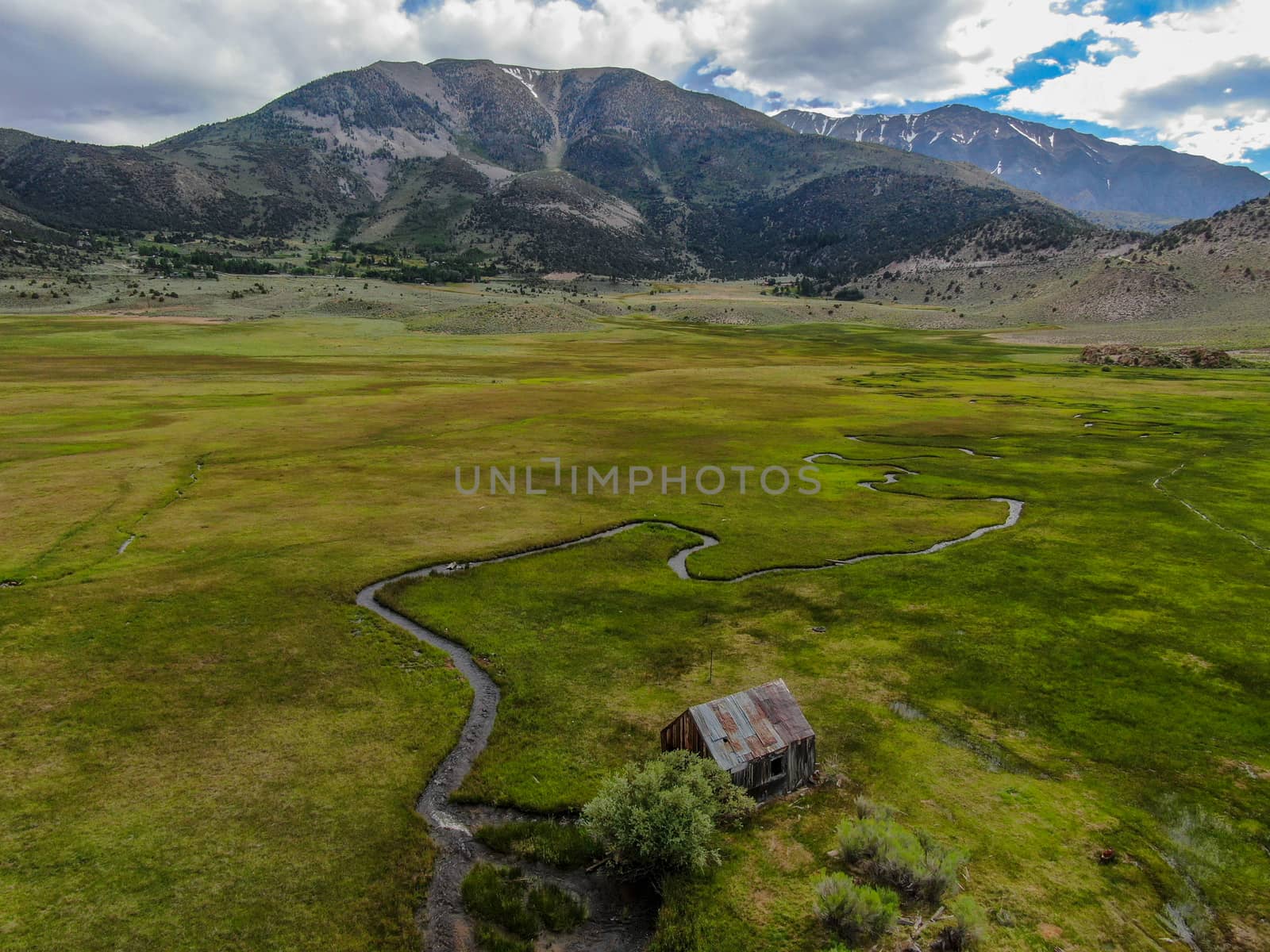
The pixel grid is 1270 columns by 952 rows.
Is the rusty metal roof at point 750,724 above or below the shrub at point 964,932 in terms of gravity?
above

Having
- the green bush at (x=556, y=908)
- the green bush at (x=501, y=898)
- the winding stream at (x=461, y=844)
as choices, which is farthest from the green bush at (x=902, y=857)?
the green bush at (x=501, y=898)

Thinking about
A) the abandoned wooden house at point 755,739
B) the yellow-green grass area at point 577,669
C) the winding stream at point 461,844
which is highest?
the abandoned wooden house at point 755,739

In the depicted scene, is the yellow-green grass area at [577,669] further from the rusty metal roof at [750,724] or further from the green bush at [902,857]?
the rusty metal roof at [750,724]

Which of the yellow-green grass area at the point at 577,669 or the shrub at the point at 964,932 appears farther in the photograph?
the yellow-green grass area at the point at 577,669

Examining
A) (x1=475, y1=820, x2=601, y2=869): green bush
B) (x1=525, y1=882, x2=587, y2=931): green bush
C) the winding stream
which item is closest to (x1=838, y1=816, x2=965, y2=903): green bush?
the winding stream

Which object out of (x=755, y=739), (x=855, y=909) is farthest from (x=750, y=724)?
(x=855, y=909)

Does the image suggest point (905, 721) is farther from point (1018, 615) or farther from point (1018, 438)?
point (1018, 438)

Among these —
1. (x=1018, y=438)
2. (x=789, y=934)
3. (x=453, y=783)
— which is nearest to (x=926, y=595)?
(x=789, y=934)

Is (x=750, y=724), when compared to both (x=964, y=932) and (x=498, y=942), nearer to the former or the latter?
(x=964, y=932)
